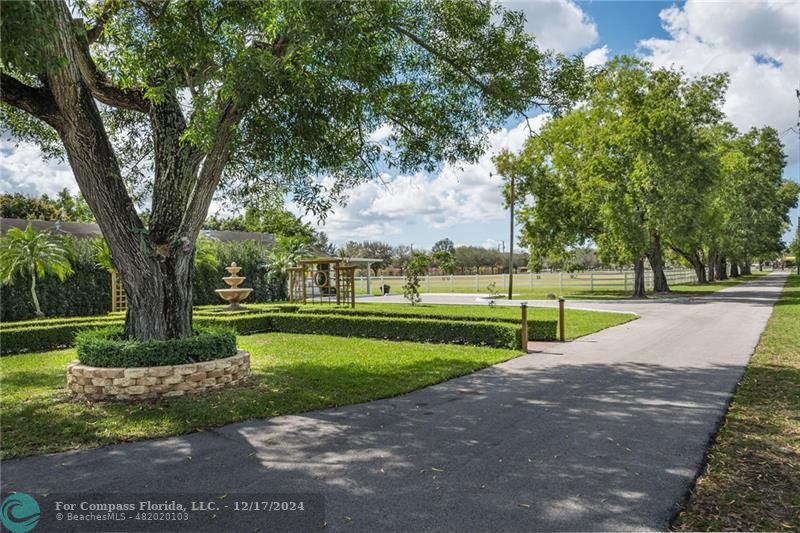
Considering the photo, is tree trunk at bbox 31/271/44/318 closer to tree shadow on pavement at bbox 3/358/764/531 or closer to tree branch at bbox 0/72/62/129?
tree branch at bbox 0/72/62/129

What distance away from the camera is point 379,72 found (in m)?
6.31

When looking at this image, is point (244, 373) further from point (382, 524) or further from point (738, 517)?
point (738, 517)

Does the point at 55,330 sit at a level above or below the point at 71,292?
below

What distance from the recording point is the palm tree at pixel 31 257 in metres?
14.6

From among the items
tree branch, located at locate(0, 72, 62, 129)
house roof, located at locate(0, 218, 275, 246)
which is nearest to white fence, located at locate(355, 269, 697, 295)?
house roof, located at locate(0, 218, 275, 246)

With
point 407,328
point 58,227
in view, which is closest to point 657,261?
point 407,328

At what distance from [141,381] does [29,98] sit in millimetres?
3466

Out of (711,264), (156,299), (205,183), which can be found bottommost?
(156,299)

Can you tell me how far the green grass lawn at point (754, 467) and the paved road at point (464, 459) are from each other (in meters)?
0.14

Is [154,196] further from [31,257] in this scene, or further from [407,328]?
[31,257]

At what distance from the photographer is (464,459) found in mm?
4266

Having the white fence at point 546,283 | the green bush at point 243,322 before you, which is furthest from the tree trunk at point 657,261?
the green bush at point 243,322

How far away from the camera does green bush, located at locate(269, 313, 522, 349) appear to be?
10.6 meters

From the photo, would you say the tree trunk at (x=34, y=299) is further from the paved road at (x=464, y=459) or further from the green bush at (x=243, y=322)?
the paved road at (x=464, y=459)
